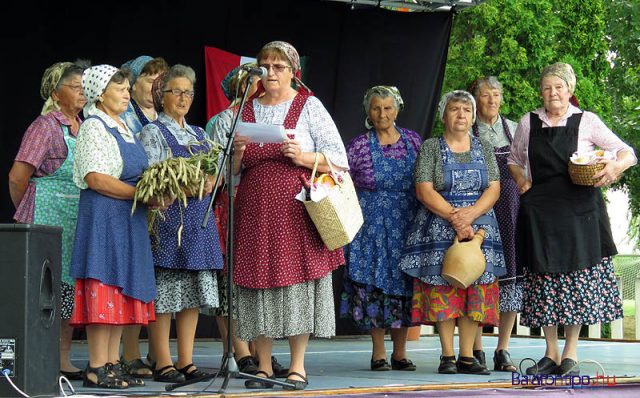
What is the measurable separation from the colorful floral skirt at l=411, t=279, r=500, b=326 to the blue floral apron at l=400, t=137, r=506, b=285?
0.06 meters

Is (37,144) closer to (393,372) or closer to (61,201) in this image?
(61,201)

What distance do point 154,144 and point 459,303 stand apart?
187 cm

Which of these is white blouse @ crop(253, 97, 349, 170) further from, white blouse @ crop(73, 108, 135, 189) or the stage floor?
the stage floor

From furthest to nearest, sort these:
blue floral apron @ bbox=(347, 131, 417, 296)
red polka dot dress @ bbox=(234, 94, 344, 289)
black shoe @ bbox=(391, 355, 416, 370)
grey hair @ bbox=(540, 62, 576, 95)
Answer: black shoe @ bbox=(391, 355, 416, 370), blue floral apron @ bbox=(347, 131, 417, 296), grey hair @ bbox=(540, 62, 576, 95), red polka dot dress @ bbox=(234, 94, 344, 289)

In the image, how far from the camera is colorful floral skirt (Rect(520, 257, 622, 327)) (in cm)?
617

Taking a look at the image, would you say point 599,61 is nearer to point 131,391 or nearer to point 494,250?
point 494,250

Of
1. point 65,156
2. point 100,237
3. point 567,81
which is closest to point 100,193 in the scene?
point 100,237

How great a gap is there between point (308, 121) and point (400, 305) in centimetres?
156

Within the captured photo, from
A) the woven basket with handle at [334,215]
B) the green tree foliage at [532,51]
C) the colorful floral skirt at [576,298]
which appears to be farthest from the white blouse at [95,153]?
the green tree foliage at [532,51]

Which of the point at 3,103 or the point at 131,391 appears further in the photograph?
the point at 3,103

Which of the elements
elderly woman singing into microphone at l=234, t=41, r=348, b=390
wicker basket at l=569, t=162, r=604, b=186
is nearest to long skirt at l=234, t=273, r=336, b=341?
elderly woman singing into microphone at l=234, t=41, r=348, b=390

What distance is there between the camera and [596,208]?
6293 millimetres

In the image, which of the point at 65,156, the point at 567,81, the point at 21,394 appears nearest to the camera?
the point at 21,394

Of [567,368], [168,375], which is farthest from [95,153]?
[567,368]
